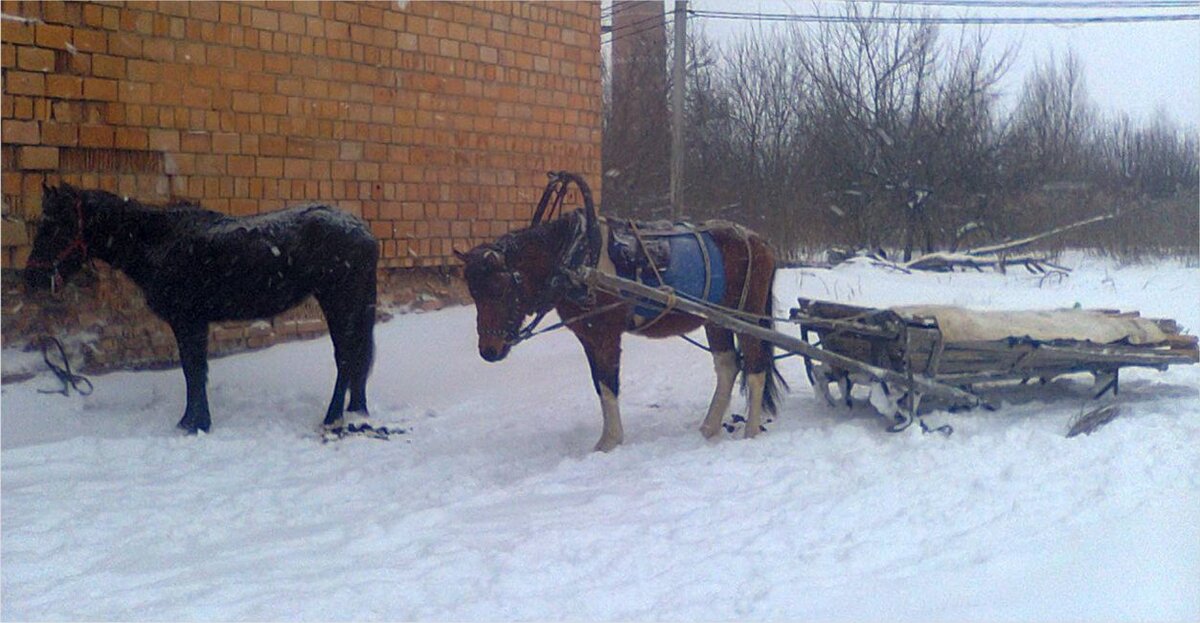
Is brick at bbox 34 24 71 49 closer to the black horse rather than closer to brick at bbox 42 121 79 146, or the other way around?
brick at bbox 42 121 79 146

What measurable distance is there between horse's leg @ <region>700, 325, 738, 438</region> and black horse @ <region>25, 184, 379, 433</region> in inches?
95.6

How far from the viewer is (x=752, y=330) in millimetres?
6445

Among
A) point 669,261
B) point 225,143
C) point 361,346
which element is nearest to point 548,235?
point 669,261

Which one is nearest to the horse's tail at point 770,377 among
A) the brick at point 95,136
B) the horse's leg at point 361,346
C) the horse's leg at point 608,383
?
the horse's leg at point 608,383

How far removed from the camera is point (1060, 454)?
544 cm

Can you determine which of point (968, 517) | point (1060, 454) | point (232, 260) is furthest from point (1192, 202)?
point (232, 260)

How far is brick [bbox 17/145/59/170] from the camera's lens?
7.18 meters

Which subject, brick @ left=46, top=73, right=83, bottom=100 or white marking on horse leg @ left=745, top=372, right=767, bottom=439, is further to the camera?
brick @ left=46, top=73, right=83, bottom=100

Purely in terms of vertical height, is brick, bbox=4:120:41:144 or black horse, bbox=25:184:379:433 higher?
brick, bbox=4:120:41:144

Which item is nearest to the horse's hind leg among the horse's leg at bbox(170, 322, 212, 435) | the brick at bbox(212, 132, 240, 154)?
the horse's leg at bbox(170, 322, 212, 435)

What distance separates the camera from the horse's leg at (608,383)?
21.2 feet

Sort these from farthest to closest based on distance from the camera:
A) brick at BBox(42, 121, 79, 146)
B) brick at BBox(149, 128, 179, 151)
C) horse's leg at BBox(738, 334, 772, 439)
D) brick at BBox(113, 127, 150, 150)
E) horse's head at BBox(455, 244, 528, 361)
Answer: brick at BBox(149, 128, 179, 151) → brick at BBox(113, 127, 150, 150) → brick at BBox(42, 121, 79, 146) → horse's leg at BBox(738, 334, 772, 439) → horse's head at BBox(455, 244, 528, 361)

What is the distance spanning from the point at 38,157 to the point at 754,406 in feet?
17.2

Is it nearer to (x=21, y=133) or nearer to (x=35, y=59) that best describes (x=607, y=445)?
(x=21, y=133)
